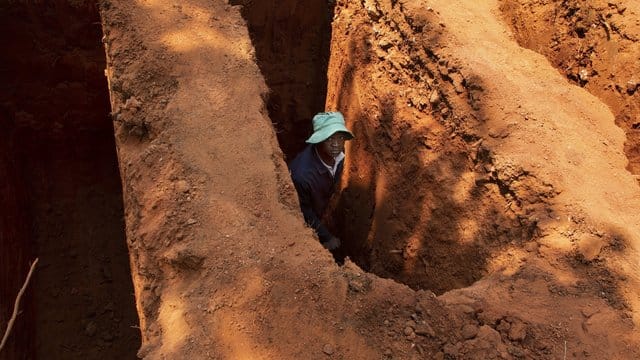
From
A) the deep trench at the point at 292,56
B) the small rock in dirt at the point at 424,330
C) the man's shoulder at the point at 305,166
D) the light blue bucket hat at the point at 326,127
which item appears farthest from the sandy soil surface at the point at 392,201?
the deep trench at the point at 292,56

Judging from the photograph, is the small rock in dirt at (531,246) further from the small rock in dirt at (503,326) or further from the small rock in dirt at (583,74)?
the small rock in dirt at (583,74)

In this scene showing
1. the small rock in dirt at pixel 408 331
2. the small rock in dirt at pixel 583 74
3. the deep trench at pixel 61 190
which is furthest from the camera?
A: the deep trench at pixel 61 190

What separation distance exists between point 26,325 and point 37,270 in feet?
2.00

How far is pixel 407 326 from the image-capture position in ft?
8.16

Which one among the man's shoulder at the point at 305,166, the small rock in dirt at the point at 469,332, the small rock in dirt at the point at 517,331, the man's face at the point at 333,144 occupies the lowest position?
the man's shoulder at the point at 305,166

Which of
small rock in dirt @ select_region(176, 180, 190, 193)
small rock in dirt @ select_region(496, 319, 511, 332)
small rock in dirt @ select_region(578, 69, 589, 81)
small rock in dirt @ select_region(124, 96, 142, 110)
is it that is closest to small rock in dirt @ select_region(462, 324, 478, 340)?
small rock in dirt @ select_region(496, 319, 511, 332)

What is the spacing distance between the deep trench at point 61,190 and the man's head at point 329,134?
2.77 m

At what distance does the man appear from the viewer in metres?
3.91

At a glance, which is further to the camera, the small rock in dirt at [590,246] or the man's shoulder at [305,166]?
the man's shoulder at [305,166]

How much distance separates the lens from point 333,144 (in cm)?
394

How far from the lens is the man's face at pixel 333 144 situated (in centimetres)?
391

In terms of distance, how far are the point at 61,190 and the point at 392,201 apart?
3634 millimetres

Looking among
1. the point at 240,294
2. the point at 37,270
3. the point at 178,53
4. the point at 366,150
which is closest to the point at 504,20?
the point at 366,150

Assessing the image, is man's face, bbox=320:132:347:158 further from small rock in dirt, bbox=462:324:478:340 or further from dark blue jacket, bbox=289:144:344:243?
small rock in dirt, bbox=462:324:478:340
